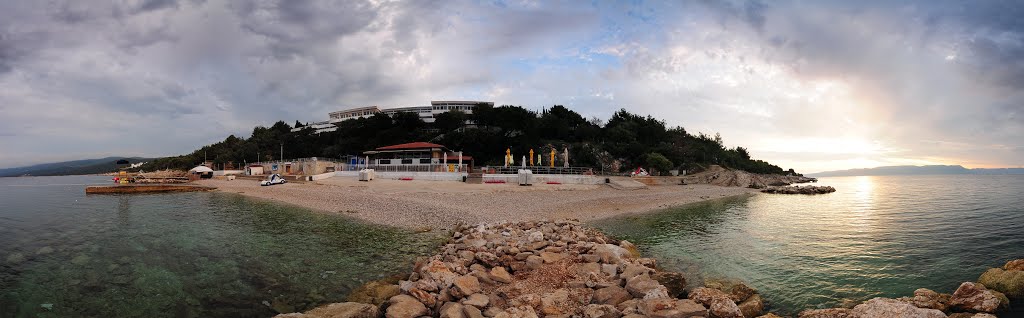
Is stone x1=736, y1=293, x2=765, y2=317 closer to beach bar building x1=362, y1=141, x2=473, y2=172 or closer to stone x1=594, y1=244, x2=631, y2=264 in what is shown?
stone x1=594, y1=244, x2=631, y2=264

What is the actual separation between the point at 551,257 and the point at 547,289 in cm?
181

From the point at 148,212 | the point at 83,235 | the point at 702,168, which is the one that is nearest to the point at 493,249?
the point at 83,235

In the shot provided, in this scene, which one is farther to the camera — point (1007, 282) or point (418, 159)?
point (418, 159)

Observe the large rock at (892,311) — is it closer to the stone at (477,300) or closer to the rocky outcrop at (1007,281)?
the rocky outcrop at (1007,281)

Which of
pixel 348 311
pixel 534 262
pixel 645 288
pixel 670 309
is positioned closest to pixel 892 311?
pixel 670 309

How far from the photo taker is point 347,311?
6828 mm

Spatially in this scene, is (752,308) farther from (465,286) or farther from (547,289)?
(465,286)

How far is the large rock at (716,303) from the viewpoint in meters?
6.62

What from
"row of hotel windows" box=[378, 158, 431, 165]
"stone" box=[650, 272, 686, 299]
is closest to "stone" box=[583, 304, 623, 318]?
"stone" box=[650, 272, 686, 299]

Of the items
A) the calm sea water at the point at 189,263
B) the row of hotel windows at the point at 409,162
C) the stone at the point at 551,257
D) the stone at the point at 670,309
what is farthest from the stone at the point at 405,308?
the row of hotel windows at the point at 409,162

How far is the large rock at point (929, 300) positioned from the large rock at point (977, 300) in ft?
0.45

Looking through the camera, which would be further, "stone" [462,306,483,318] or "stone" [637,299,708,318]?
"stone" [462,306,483,318]

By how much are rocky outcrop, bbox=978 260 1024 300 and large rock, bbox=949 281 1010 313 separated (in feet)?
1.58

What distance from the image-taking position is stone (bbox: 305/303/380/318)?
6703 millimetres
